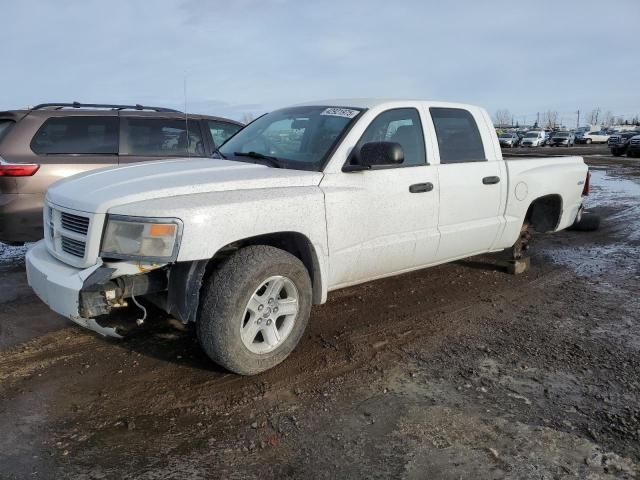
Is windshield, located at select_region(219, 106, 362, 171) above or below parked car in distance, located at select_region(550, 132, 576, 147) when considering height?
below

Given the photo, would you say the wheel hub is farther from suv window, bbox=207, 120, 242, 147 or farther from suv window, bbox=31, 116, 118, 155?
suv window, bbox=207, 120, 242, 147

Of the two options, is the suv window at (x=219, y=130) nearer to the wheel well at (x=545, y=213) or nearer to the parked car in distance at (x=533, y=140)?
the wheel well at (x=545, y=213)

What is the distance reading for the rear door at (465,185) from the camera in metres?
4.76

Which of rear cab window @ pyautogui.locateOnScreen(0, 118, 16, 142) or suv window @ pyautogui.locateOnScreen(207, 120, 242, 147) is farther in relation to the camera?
suv window @ pyautogui.locateOnScreen(207, 120, 242, 147)

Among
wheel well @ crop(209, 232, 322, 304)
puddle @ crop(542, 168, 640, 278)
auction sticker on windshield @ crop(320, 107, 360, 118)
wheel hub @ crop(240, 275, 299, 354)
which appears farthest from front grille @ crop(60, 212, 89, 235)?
puddle @ crop(542, 168, 640, 278)

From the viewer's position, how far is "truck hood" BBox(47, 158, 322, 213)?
10.5 feet

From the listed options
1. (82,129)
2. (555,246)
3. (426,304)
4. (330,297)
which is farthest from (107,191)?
(555,246)

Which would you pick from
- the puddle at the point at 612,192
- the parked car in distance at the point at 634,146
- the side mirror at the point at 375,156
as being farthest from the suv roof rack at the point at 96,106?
the parked car in distance at the point at 634,146

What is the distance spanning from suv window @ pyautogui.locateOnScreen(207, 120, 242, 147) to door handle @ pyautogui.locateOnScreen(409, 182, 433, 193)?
3.88 metres

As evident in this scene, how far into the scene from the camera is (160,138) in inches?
279

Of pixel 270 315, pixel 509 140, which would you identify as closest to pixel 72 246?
pixel 270 315

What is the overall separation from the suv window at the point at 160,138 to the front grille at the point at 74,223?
348 cm

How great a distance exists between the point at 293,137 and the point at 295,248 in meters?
1.15

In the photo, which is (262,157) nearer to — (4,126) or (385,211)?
(385,211)
